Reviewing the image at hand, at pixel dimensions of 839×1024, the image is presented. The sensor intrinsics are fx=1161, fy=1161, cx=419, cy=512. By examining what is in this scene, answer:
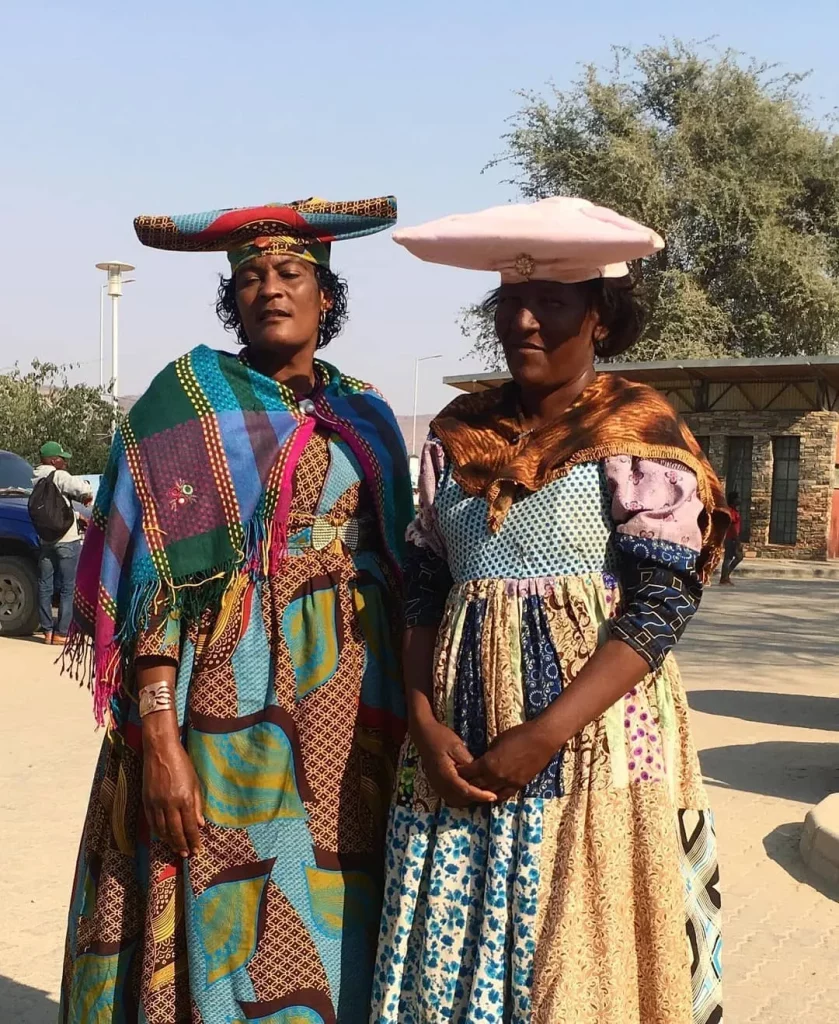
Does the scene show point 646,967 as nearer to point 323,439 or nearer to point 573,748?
point 573,748

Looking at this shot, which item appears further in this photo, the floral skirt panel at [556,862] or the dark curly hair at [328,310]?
the dark curly hair at [328,310]

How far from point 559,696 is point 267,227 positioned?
128 cm

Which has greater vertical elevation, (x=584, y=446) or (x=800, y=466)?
(x=584, y=446)

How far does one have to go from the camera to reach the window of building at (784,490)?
2505 cm

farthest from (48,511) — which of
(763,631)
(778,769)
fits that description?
(763,631)

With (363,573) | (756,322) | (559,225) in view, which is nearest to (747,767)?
(363,573)

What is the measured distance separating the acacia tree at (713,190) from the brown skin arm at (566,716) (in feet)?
94.8

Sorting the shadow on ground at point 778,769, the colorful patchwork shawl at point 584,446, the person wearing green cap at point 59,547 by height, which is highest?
the colorful patchwork shawl at point 584,446

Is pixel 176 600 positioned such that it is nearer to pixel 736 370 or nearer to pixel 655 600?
pixel 655 600

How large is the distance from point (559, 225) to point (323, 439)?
2.61ft

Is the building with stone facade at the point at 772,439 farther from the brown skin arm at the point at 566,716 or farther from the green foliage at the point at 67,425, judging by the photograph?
the brown skin arm at the point at 566,716

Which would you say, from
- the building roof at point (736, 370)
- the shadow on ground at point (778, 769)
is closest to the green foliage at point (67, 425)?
the building roof at point (736, 370)

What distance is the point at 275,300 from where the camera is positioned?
8.70 ft

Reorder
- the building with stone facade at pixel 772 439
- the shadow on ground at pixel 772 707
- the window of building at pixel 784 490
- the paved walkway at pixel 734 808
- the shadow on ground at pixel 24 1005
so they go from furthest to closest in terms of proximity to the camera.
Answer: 1. the window of building at pixel 784 490
2. the building with stone facade at pixel 772 439
3. the shadow on ground at pixel 772 707
4. the paved walkway at pixel 734 808
5. the shadow on ground at pixel 24 1005
